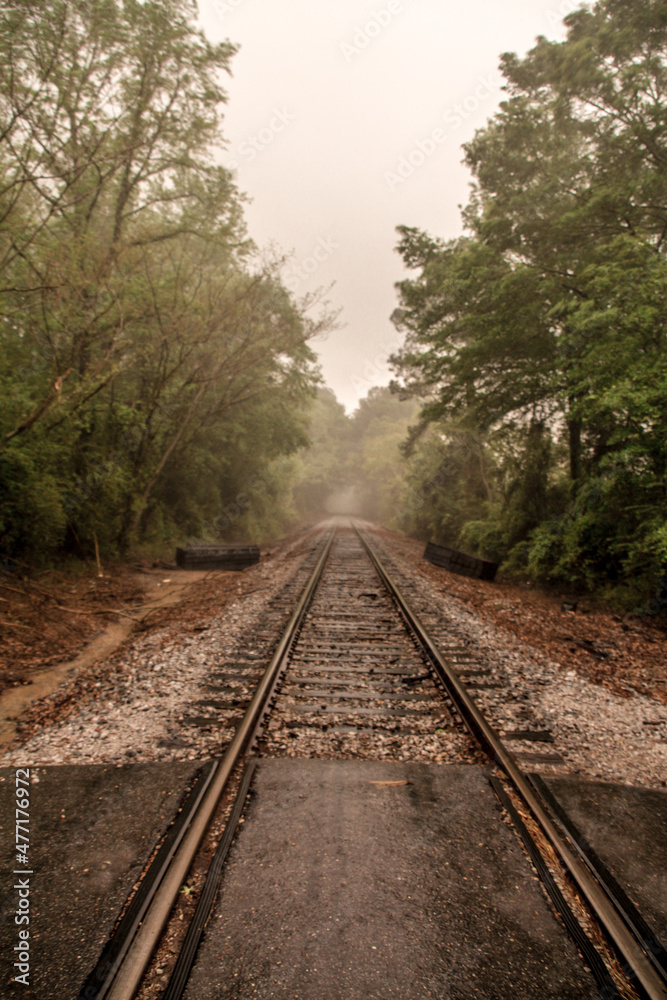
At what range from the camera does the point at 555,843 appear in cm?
247

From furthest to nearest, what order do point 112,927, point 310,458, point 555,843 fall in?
point 310,458 < point 555,843 < point 112,927

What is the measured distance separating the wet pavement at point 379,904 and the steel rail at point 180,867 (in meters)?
Answer: 0.22

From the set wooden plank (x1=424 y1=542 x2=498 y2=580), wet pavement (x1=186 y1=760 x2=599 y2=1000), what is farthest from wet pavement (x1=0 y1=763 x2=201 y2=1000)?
wooden plank (x1=424 y1=542 x2=498 y2=580)

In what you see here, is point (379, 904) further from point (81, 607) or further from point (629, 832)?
point (81, 607)

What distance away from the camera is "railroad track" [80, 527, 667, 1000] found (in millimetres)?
1869

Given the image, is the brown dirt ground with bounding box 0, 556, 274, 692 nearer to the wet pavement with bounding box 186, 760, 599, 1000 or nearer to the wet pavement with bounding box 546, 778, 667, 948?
the wet pavement with bounding box 186, 760, 599, 1000

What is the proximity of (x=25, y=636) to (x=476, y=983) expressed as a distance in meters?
6.31

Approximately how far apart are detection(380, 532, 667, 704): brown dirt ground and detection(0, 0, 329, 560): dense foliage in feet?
28.5

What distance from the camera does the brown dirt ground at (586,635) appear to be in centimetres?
532

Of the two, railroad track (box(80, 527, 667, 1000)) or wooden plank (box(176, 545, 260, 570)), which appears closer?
railroad track (box(80, 527, 667, 1000))

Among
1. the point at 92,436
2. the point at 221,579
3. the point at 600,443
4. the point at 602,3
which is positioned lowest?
the point at 221,579

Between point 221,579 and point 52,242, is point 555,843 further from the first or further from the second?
point 52,242

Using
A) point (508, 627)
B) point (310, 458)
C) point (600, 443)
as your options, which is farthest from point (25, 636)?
point (310, 458)

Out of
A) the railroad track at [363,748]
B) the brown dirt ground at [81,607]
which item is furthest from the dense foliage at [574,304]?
the brown dirt ground at [81,607]
